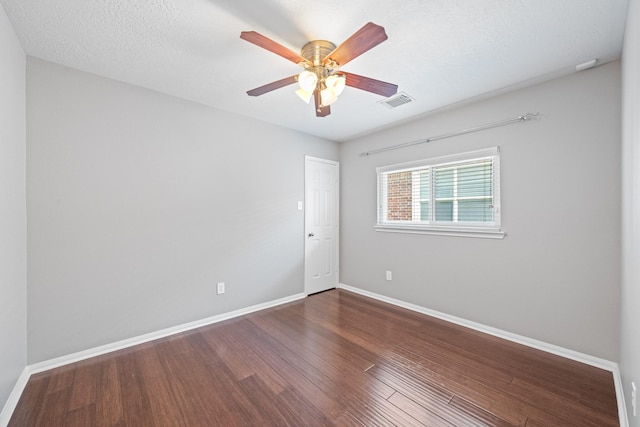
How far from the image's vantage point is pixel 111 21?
1683mm

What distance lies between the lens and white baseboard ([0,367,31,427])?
156 cm

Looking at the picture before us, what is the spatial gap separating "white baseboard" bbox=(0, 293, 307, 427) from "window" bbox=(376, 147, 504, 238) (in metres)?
2.22

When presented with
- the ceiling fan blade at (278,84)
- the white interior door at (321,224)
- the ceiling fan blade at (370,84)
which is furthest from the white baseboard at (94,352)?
the ceiling fan blade at (370,84)

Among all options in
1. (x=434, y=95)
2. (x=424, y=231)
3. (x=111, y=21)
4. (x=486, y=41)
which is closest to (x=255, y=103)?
(x=111, y=21)

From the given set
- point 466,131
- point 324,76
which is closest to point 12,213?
point 324,76

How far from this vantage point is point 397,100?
2.81m

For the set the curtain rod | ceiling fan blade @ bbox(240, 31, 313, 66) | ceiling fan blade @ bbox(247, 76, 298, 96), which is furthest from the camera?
the curtain rod

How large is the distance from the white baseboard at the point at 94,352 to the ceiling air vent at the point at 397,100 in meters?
2.88

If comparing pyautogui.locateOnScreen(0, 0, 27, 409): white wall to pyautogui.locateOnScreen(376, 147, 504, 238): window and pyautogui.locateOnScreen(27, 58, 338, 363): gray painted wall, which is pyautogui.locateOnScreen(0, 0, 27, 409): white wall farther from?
pyautogui.locateOnScreen(376, 147, 504, 238): window

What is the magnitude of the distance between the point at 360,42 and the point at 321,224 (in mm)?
2936

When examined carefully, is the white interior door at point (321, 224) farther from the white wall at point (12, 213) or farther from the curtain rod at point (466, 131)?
the white wall at point (12, 213)

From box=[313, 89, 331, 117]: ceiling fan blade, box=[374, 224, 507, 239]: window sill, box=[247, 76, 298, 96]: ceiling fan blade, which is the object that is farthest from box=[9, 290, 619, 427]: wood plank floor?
box=[247, 76, 298, 96]: ceiling fan blade

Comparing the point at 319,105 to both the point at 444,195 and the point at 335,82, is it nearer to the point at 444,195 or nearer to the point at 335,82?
the point at 335,82

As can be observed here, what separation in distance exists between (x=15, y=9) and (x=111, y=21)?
1.69 feet
